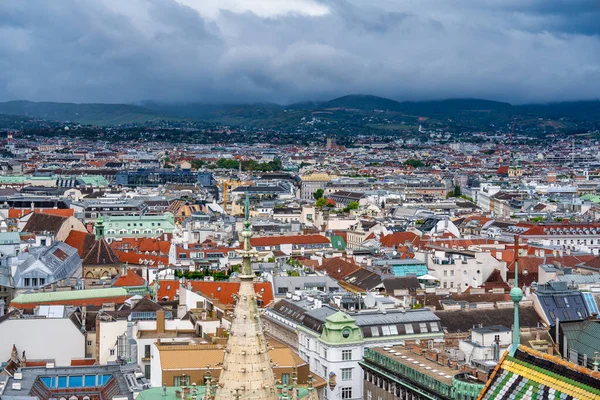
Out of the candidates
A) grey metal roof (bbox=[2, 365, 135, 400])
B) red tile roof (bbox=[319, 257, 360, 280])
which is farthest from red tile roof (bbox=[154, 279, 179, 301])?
grey metal roof (bbox=[2, 365, 135, 400])

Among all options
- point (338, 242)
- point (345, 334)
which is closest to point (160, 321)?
point (345, 334)

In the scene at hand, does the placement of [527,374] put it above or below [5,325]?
above

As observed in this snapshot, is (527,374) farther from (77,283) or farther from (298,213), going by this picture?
(298,213)

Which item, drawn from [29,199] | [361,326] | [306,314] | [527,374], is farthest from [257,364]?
[29,199]

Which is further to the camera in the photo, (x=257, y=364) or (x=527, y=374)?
(x=527, y=374)

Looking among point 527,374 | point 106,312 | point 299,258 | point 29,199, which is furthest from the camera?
point 29,199

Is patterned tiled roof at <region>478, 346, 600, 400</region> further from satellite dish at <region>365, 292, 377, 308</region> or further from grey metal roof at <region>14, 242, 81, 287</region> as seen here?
grey metal roof at <region>14, 242, 81, 287</region>

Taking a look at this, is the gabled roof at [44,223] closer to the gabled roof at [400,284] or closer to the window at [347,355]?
the gabled roof at [400,284]
